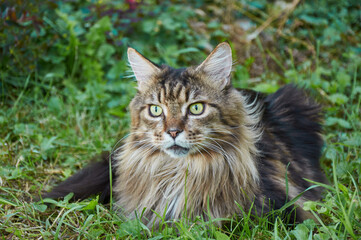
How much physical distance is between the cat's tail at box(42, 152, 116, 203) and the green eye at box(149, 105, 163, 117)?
0.50 m

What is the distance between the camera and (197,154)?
8.73 feet

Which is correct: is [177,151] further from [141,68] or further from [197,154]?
[141,68]

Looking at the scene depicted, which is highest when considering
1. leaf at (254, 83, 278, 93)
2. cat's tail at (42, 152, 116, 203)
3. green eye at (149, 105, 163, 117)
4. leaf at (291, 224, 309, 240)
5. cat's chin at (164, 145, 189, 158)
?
leaf at (254, 83, 278, 93)

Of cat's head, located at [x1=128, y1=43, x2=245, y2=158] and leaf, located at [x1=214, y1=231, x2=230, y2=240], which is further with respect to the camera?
cat's head, located at [x1=128, y1=43, x2=245, y2=158]

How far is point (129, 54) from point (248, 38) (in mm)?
3011

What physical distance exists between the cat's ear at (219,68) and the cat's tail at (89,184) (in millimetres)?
898

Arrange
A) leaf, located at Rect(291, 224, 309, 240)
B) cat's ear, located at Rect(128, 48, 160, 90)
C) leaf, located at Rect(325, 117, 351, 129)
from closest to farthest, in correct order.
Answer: leaf, located at Rect(291, 224, 309, 240) < cat's ear, located at Rect(128, 48, 160, 90) < leaf, located at Rect(325, 117, 351, 129)

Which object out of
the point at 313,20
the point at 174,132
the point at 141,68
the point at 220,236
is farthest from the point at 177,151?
the point at 313,20

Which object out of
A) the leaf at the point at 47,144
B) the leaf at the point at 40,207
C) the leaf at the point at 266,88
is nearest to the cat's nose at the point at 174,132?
the leaf at the point at 40,207

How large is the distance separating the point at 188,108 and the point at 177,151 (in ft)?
0.91

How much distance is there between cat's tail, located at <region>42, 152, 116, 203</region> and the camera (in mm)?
2996

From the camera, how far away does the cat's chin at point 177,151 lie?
8.42 ft

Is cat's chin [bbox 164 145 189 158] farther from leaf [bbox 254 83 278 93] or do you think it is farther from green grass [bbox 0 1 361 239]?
leaf [bbox 254 83 278 93]

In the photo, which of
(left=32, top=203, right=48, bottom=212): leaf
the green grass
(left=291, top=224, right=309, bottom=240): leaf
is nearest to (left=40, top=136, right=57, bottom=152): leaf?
the green grass
